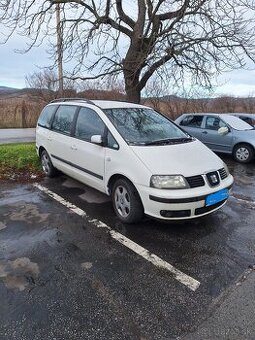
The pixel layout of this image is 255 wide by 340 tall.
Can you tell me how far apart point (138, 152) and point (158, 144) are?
0.47 meters

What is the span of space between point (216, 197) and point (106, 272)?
5.85ft

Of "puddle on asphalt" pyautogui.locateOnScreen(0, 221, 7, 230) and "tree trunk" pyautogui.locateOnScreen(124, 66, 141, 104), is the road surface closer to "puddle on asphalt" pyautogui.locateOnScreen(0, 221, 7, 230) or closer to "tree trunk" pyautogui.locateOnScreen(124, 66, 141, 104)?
"tree trunk" pyautogui.locateOnScreen(124, 66, 141, 104)

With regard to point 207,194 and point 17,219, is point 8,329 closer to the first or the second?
point 17,219

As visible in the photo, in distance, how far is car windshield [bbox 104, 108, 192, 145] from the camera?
4602 mm

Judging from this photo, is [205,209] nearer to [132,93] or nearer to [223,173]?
[223,173]

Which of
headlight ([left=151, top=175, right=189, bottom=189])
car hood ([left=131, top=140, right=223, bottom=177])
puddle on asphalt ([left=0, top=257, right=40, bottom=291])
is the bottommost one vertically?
puddle on asphalt ([left=0, top=257, right=40, bottom=291])

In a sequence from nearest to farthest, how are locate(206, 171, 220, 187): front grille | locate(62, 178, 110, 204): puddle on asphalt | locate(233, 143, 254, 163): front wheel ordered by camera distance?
locate(206, 171, 220, 187): front grille
locate(62, 178, 110, 204): puddle on asphalt
locate(233, 143, 254, 163): front wheel

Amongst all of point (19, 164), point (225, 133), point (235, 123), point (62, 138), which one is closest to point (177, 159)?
point (62, 138)

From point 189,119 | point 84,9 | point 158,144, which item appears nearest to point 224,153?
A: point 189,119

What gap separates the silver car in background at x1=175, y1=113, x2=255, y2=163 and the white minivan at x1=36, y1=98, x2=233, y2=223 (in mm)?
4733

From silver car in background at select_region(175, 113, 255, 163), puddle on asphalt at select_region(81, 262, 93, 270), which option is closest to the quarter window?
silver car in background at select_region(175, 113, 255, 163)

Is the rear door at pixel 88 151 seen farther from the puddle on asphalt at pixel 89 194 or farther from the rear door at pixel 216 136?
the rear door at pixel 216 136

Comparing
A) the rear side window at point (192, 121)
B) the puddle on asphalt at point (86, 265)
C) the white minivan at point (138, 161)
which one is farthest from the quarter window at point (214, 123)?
the puddle on asphalt at point (86, 265)

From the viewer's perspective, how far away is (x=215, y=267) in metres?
3.37
